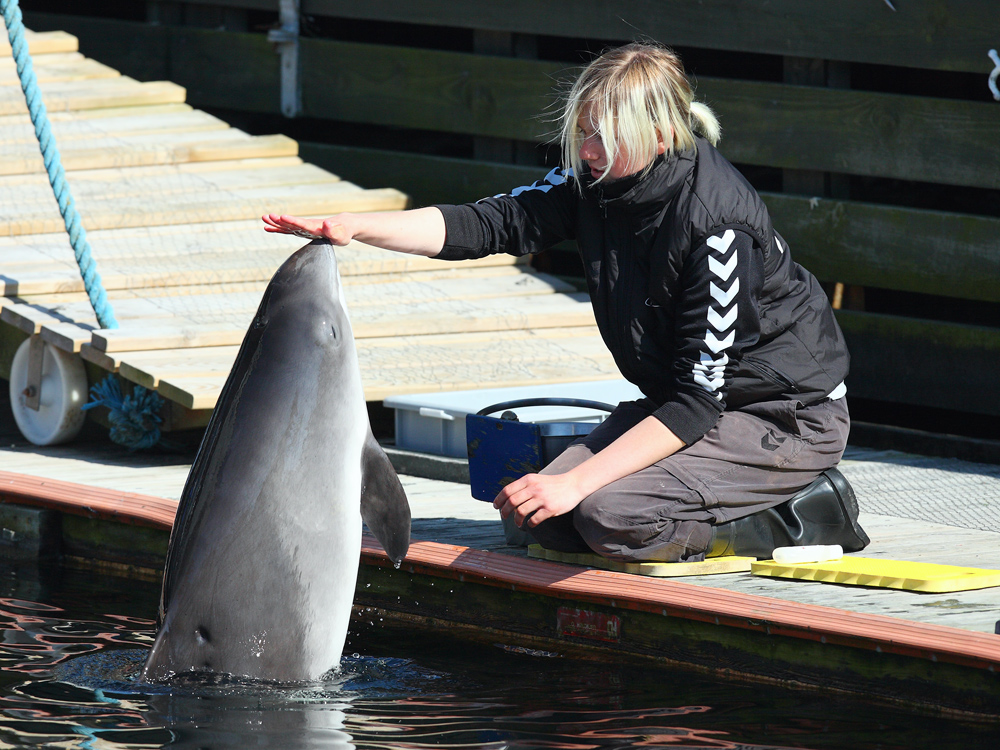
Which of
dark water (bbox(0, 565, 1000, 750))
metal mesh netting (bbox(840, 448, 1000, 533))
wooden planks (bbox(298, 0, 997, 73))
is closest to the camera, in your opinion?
dark water (bbox(0, 565, 1000, 750))

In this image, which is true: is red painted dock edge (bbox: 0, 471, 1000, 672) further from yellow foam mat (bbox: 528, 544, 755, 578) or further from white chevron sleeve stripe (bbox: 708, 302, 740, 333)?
white chevron sleeve stripe (bbox: 708, 302, 740, 333)

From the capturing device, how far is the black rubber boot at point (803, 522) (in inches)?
176

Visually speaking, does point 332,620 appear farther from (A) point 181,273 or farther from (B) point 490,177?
(B) point 490,177

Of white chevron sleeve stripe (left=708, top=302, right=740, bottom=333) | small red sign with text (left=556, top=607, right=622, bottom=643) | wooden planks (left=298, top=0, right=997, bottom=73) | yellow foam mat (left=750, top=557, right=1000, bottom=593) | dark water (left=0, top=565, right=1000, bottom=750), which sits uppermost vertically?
wooden planks (left=298, top=0, right=997, bottom=73)

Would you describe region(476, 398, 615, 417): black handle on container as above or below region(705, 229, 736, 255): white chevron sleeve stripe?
below

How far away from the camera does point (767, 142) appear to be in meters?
7.01

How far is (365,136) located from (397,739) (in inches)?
235

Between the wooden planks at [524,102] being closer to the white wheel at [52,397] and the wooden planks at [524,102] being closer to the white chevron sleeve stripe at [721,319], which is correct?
the white wheel at [52,397]

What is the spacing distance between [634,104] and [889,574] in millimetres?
1444

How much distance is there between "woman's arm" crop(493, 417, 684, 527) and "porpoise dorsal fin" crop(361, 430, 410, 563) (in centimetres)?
27

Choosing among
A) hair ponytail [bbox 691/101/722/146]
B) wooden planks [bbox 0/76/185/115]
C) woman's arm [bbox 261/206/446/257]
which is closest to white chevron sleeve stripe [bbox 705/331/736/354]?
hair ponytail [bbox 691/101/722/146]

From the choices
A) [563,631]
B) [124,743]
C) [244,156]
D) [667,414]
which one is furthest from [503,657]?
[244,156]

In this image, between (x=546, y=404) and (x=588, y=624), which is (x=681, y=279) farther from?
(x=588, y=624)

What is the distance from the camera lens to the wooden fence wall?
20.7 feet
